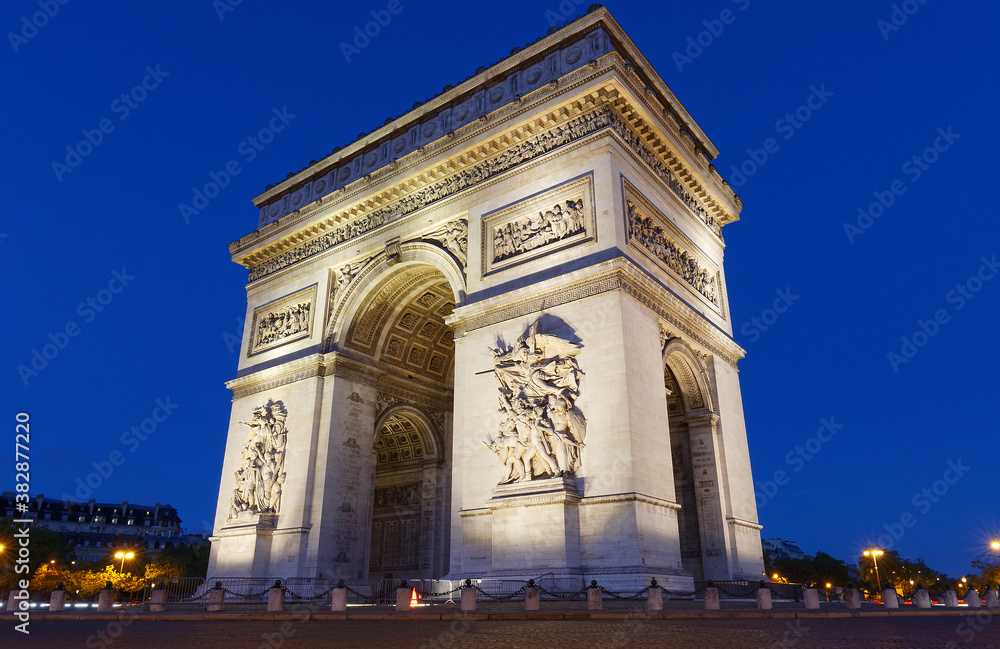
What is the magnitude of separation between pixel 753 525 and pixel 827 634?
11.9m

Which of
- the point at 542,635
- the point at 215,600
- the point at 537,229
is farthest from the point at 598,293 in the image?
the point at 215,600

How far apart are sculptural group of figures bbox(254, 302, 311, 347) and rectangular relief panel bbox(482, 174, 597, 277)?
7834mm

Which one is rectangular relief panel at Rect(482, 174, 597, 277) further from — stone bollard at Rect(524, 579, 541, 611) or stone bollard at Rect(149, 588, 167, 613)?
stone bollard at Rect(149, 588, 167, 613)

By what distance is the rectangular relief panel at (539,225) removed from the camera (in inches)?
655

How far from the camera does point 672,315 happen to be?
17.5 m

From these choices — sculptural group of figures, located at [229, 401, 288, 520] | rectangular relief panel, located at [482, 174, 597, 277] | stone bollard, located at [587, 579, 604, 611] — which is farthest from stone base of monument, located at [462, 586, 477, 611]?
sculptural group of figures, located at [229, 401, 288, 520]

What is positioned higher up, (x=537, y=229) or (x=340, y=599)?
(x=537, y=229)

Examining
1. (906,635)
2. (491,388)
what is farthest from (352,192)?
(906,635)

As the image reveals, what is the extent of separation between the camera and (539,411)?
49.7 ft

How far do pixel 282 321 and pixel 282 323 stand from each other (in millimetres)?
86

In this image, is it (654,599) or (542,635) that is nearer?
(542,635)

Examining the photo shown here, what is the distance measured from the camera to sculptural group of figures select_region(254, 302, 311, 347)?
74.3 feet

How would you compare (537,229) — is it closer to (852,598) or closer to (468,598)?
(468,598)

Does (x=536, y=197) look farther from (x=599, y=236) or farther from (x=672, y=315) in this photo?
(x=672, y=315)
